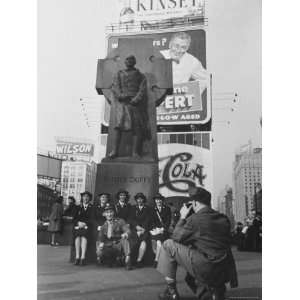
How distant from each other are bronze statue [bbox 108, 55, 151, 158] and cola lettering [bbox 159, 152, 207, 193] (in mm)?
226

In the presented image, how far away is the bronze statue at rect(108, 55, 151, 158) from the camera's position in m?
3.13

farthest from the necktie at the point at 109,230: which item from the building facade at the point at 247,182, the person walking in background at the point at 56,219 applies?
the building facade at the point at 247,182

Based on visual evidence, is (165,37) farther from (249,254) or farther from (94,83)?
(249,254)

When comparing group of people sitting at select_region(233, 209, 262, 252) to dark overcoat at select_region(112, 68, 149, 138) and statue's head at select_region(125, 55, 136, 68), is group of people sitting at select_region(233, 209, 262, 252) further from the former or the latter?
statue's head at select_region(125, 55, 136, 68)

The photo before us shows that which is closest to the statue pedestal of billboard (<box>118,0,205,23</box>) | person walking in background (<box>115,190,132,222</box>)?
person walking in background (<box>115,190,132,222</box>)

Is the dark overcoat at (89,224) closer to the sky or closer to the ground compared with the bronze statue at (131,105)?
closer to the ground

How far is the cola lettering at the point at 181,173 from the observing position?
3051mm

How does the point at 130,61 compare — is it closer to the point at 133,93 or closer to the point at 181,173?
the point at 133,93

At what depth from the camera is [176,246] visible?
117 inches

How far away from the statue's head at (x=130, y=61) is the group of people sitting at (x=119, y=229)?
35.2 inches

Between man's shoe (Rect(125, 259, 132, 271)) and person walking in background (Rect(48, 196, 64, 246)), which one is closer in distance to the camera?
man's shoe (Rect(125, 259, 132, 271))

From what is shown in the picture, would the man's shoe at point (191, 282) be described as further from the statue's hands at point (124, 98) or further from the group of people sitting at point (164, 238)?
the statue's hands at point (124, 98)
